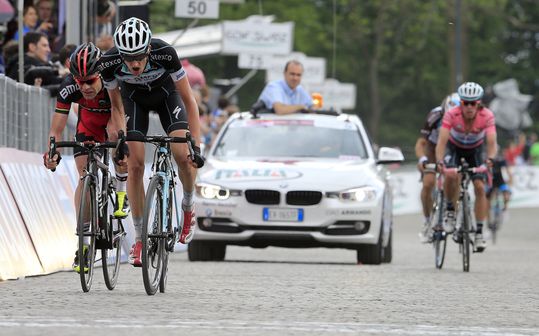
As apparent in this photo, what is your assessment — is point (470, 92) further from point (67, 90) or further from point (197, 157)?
point (197, 157)

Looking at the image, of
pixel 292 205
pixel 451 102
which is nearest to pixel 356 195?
pixel 292 205

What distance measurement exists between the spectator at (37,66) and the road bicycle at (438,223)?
13.6 feet

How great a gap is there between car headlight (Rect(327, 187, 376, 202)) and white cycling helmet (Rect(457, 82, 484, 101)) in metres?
1.36

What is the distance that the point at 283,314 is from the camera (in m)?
10.0

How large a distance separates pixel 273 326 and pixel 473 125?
28.9ft

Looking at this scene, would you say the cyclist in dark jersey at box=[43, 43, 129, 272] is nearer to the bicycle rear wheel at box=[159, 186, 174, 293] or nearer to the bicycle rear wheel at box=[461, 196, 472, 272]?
the bicycle rear wheel at box=[159, 186, 174, 293]

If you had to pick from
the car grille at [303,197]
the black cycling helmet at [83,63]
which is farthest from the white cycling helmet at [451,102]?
the black cycling helmet at [83,63]

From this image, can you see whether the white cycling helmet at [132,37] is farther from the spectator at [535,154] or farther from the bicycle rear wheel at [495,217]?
the spectator at [535,154]

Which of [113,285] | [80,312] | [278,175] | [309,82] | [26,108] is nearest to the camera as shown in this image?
[80,312]

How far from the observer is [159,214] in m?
11.5

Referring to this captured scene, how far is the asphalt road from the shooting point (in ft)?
29.9

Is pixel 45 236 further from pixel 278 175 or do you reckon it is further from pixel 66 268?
pixel 278 175

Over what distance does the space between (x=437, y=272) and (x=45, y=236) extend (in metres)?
3.92

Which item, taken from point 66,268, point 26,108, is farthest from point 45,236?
point 26,108
